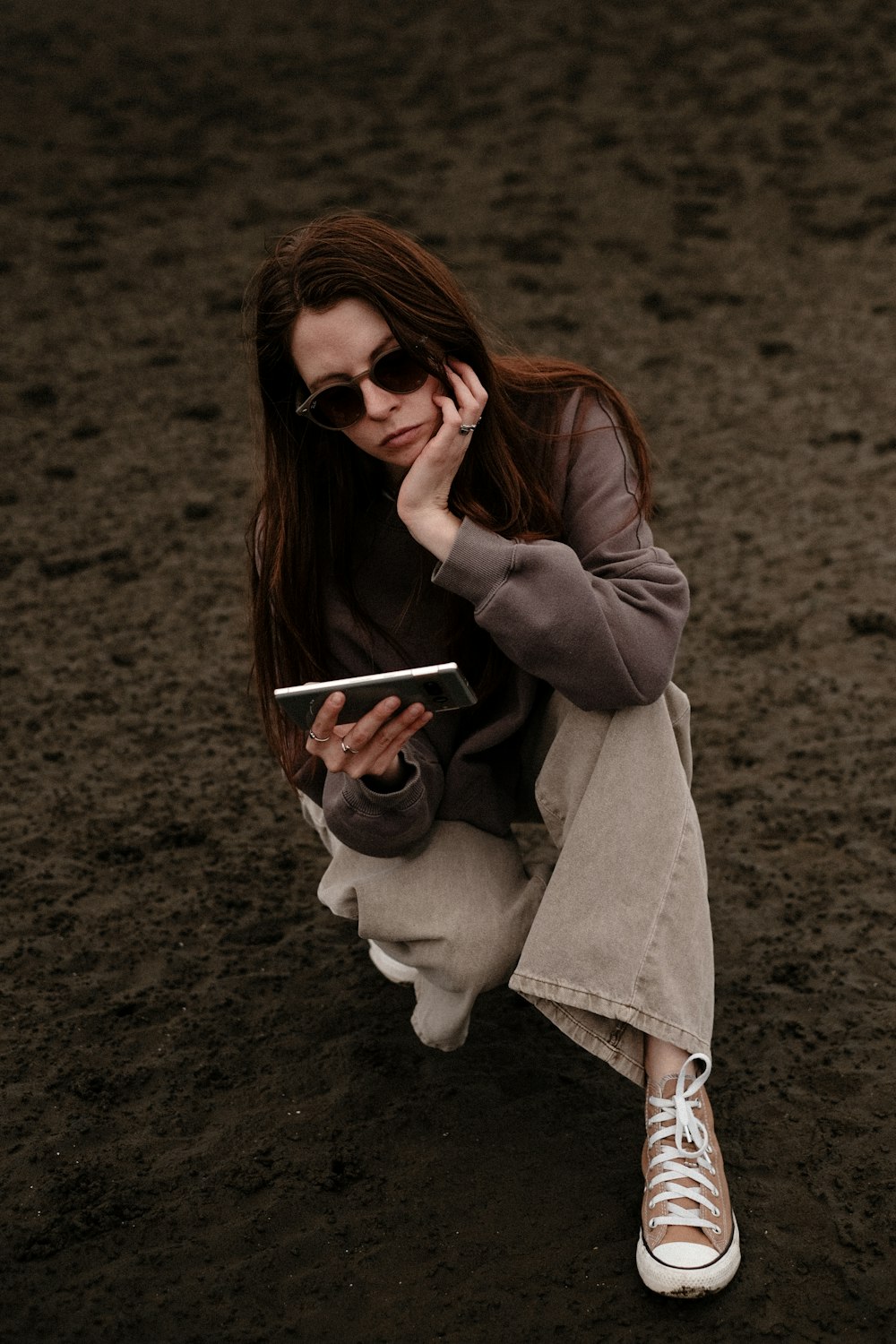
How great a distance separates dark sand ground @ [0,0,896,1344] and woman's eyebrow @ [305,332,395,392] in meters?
1.08

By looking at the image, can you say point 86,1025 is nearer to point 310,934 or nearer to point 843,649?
point 310,934

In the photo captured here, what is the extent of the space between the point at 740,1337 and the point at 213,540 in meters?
2.70

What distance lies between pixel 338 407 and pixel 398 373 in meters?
0.09

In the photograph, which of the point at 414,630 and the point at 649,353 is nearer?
the point at 414,630

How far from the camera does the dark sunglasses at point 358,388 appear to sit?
1841 mm

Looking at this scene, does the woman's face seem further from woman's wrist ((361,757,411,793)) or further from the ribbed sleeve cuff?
woman's wrist ((361,757,411,793))

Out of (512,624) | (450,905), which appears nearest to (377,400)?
(512,624)

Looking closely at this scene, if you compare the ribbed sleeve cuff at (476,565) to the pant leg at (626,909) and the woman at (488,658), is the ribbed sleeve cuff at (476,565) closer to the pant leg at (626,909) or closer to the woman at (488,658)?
the woman at (488,658)

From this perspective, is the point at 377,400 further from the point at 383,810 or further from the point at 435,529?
the point at 383,810

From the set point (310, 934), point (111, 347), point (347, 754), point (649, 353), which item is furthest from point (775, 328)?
point (347, 754)

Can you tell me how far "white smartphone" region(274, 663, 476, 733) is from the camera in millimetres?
1774

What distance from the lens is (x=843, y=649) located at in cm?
333

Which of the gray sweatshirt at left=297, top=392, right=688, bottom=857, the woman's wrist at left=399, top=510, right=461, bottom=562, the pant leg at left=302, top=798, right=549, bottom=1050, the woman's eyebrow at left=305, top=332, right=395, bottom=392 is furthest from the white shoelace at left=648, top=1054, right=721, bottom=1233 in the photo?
the woman's eyebrow at left=305, top=332, right=395, bottom=392

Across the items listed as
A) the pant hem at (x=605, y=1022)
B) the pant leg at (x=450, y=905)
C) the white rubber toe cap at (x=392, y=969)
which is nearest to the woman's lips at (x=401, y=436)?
the pant leg at (x=450, y=905)
